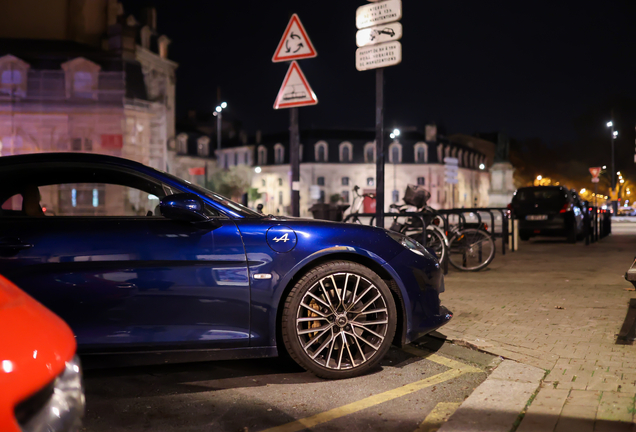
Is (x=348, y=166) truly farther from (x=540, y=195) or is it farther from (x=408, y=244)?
(x=408, y=244)

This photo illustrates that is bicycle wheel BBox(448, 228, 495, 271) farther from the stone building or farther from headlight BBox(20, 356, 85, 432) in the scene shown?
the stone building

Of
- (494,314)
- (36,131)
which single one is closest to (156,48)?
(36,131)

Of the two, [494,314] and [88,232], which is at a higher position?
[88,232]

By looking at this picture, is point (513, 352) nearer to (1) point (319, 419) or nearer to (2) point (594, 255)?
(1) point (319, 419)

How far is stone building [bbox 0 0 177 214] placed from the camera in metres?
36.5

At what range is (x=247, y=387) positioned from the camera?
4.07 m

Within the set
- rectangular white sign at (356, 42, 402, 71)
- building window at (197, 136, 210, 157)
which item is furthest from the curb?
building window at (197, 136, 210, 157)

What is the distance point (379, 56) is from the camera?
825 centimetres

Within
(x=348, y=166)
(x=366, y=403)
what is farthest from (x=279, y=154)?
(x=366, y=403)

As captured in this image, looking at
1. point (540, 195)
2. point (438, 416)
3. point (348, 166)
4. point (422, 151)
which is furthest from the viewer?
point (422, 151)

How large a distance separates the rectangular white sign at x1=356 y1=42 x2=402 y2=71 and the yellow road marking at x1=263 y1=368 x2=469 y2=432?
4830 mm

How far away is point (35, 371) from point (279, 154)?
81.9 meters

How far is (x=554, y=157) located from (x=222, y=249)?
89.7 m

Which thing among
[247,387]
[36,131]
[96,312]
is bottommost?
[247,387]
